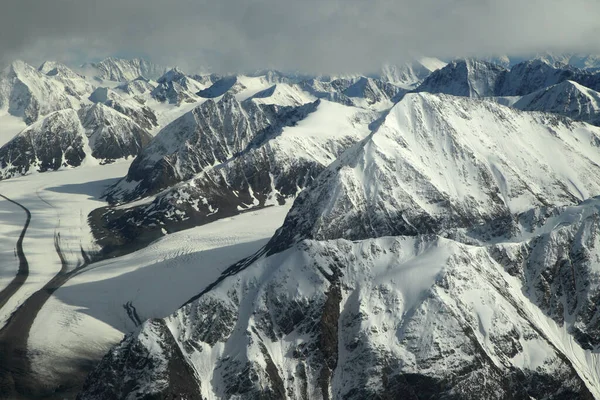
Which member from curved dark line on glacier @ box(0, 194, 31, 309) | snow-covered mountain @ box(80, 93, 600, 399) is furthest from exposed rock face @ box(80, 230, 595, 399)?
curved dark line on glacier @ box(0, 194, 31, 309)

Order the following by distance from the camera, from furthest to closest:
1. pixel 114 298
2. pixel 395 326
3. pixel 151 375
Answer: pixel 114 298 → pixel 395 326 → pixel 151 375

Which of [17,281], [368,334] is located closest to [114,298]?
[17,281]

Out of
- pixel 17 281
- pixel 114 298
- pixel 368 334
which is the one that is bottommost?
pixel 368 334

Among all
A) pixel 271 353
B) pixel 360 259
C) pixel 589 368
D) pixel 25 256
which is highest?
pixel 25 256

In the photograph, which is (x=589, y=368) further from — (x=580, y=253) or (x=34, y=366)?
(x=34, y=366)

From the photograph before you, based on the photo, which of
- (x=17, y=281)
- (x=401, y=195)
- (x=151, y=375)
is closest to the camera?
(x=151, y=375)

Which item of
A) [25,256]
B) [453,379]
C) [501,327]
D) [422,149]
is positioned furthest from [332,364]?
[25,256]

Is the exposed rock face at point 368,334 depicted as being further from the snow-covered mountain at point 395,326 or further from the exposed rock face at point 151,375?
the exposed rock face at point 151,375

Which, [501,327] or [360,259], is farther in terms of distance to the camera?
[360,259]

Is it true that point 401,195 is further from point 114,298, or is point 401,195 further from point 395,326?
point 114,298

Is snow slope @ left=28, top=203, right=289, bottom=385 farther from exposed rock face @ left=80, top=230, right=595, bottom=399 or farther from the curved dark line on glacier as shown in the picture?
exposed rock face @ left=80, top=230, right=595, bottom=399

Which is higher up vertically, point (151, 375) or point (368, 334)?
point (151, 375)
